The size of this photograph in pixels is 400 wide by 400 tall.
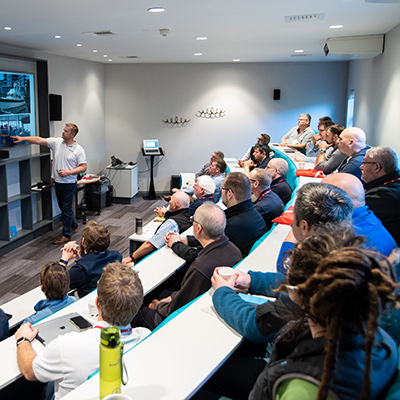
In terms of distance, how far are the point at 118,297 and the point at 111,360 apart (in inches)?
24.0

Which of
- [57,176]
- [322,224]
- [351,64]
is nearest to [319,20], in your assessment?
[322,224]

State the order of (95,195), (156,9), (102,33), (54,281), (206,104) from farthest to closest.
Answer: (206,104)
(95,195)
(102,33)
(156,9)
(54,281)

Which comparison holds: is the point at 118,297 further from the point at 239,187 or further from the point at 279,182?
the point at 279,182

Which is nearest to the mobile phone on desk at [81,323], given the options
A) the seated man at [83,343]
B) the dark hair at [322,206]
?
the seated man at [83,343]

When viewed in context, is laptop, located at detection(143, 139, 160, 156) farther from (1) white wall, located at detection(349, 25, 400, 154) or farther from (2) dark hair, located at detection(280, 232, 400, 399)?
(2) dark hair, located at detection(280, 232, 400, 399)

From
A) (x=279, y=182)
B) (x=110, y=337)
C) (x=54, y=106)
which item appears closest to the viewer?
(x=110, y=337)

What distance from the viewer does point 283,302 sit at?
1538 millimetres

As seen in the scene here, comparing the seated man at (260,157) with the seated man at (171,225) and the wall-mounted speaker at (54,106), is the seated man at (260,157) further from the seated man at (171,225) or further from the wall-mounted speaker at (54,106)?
the wall-mounted speaker at (54,106)

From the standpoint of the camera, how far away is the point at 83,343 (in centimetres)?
186

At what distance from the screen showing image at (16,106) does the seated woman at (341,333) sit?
590cm

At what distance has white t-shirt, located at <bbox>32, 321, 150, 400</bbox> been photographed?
1839 millimetres

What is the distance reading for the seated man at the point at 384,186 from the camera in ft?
9.62

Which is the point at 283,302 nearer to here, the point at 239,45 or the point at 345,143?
the point at 345,143

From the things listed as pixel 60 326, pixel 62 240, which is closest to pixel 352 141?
pixel 60 326
